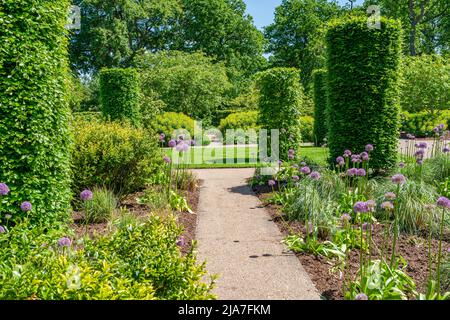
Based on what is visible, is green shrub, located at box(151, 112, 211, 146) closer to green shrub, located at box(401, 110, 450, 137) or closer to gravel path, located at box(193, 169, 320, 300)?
gravel path, located at box(193, 169, 320, 300)

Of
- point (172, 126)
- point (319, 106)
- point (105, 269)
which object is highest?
point (319, 106)

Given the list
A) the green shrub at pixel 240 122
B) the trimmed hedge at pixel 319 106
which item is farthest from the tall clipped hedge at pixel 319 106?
the green shrub at pixel 240 122

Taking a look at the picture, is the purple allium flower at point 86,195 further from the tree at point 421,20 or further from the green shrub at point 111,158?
the tree at point 421,20

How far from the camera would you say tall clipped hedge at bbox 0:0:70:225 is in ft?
12.1

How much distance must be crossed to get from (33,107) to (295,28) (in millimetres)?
37730

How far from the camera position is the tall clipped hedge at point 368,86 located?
7.12m

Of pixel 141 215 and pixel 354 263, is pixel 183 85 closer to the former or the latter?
pixel 141 215

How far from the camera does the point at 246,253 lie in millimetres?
4348

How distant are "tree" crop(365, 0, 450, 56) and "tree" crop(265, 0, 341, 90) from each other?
4.60 meters

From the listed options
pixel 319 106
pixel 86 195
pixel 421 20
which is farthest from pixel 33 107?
pixel 421 20

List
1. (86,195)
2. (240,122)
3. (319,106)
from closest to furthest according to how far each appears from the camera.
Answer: (86,195) < (319,106) < (240,122)

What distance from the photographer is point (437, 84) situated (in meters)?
20.0

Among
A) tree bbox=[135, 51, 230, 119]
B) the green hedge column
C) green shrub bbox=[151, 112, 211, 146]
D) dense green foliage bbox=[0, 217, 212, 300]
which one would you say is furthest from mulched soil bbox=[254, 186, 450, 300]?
tree bbox=[135, 51, 230, 119]
